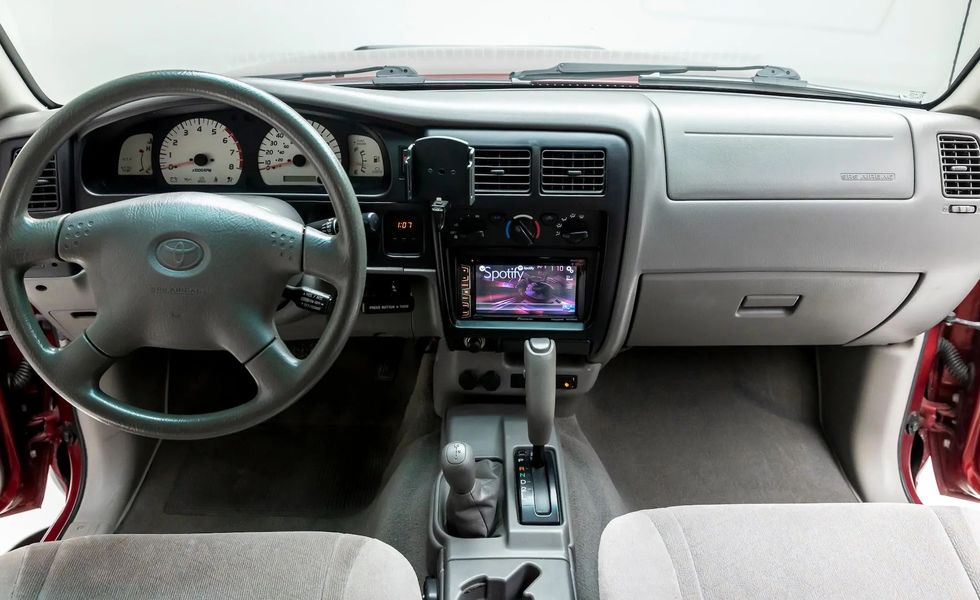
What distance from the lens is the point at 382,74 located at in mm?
1657

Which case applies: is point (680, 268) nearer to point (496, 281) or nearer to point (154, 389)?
point (496, 281)

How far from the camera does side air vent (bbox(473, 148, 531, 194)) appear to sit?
1.44 m

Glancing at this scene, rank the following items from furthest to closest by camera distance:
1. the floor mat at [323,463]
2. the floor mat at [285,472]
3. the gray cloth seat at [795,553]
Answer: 1. the floor mat at [285,472]
2. the floor mat at [323,463]
3. the gray cloth seat at [795,553]

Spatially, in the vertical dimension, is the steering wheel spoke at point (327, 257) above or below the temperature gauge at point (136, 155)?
below

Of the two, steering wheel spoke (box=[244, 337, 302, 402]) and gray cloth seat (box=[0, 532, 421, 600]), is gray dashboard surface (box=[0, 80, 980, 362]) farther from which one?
gray cloth seat (box=[0, 532, 421, 600])

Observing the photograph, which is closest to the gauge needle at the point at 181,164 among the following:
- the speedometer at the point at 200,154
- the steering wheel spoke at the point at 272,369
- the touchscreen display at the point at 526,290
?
the speedometer at the point at 200,154

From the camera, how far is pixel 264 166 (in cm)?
151

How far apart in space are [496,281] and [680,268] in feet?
1.48

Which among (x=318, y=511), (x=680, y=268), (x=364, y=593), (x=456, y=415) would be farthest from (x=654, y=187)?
(x=318, y=511)

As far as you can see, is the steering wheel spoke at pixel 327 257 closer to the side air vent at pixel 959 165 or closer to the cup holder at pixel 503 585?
the cup holder at pixel 503 585

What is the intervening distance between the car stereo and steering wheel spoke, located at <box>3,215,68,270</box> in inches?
32.6

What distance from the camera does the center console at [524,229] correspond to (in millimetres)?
1430

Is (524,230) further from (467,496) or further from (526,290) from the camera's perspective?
(467,496)

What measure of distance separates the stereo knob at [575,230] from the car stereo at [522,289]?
7 cm
